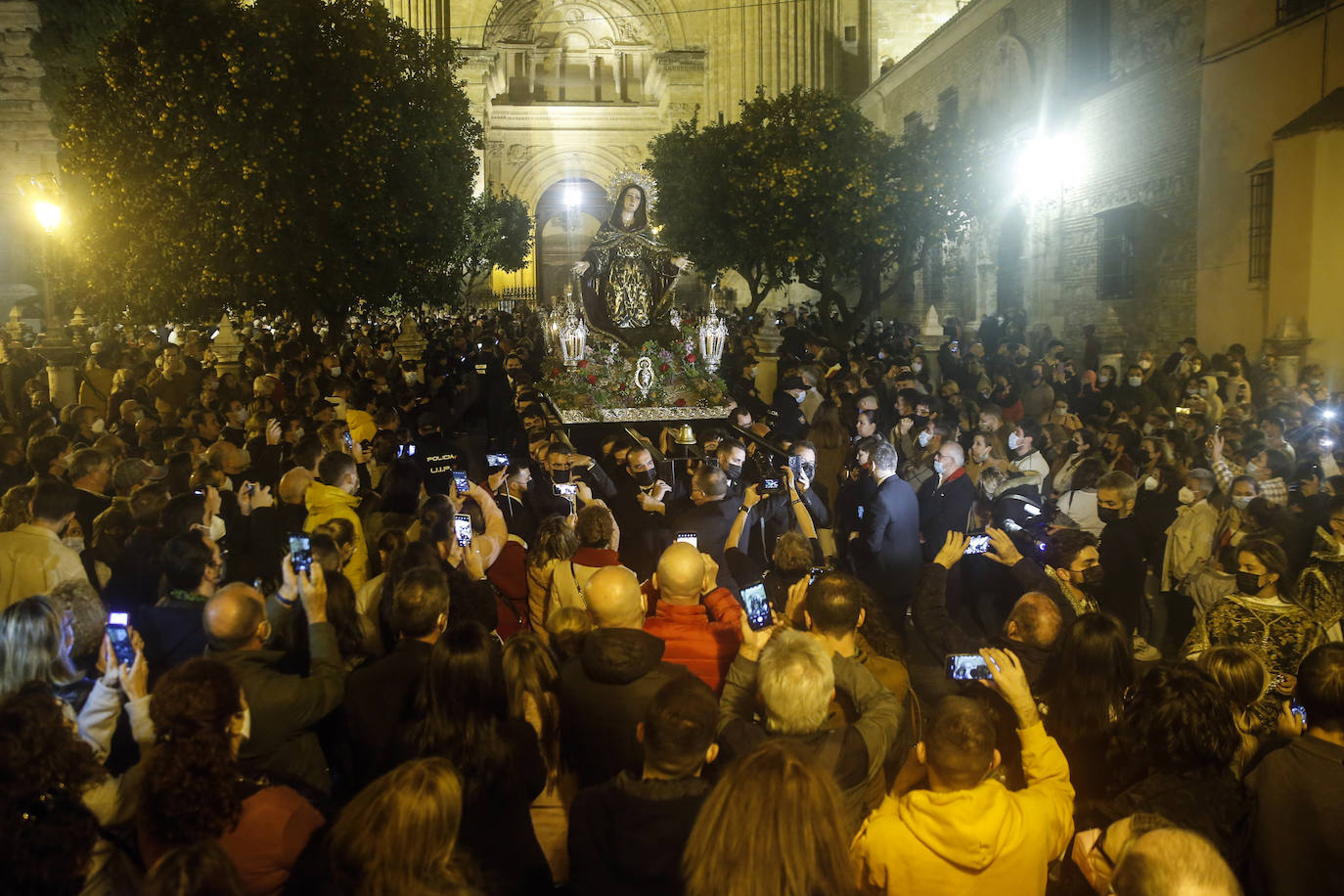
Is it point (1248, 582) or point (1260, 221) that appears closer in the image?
point (1248, 582)

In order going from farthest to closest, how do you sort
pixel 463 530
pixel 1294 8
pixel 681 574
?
pixel 1294 8, pixel 463 530, pixel 681 574

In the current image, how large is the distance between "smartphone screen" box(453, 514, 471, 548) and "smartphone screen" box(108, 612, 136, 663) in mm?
2101

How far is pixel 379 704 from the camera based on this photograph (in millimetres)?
3855

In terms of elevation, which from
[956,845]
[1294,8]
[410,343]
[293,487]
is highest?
[1294,8]

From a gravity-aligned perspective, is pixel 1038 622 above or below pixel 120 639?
below

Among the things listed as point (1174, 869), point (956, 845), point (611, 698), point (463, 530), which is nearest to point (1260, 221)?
point (463, 530)

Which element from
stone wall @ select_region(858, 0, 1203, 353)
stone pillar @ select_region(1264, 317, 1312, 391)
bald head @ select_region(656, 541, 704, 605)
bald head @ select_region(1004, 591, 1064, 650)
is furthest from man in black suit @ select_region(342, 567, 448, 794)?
stone wall @ select_region(858, 0, 1203, 353)

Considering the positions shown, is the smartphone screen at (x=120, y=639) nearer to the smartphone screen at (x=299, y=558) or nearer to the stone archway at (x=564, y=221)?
the smartphone screen at (x=299, y=558)

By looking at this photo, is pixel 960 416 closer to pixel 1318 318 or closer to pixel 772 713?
pixel 1318 318

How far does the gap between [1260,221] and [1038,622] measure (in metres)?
13.9

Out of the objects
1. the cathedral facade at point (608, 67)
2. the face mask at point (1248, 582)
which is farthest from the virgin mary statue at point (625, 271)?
the cathedral facade at point (608, 67)

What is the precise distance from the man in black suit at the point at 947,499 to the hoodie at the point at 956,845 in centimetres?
412

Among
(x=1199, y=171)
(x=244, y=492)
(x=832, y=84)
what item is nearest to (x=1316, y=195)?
(x=1199, y=171)

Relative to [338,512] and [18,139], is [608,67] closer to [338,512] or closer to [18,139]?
[18,139]
